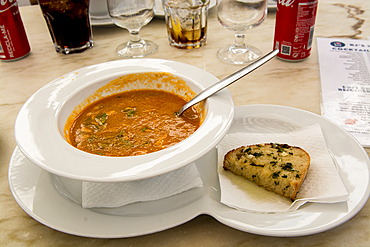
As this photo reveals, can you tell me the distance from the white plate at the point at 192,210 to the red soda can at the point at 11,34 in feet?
3.31

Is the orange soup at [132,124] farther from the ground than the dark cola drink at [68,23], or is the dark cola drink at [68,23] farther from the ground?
the dark cola drink at [68,23]

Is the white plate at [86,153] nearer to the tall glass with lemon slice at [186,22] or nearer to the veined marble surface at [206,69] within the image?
the veined marble surface at [206,69]

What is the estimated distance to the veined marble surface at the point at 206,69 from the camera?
839 mm

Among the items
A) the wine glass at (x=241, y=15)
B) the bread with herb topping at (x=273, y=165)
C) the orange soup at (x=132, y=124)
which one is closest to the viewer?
the bread with herb topping at (x=273, y=165)

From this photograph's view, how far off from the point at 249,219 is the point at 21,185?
0.67 meters

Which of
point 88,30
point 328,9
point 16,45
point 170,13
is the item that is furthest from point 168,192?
point 328,9

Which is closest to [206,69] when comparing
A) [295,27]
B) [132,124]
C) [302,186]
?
[295,27]

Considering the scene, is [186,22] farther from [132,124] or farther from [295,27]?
[132,124]

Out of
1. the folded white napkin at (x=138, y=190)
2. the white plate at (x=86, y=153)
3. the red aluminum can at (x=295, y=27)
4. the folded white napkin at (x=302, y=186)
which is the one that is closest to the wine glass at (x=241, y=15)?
the red aluminum can at (x=295, y=27)

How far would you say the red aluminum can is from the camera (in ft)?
4.75

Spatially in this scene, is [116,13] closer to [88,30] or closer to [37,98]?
[88,30]

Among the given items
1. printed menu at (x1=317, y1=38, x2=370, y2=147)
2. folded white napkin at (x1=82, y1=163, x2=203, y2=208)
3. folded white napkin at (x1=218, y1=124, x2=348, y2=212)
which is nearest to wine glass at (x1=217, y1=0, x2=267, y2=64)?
printed menu at (x1=317, y1=38, x2=370, y2=147)

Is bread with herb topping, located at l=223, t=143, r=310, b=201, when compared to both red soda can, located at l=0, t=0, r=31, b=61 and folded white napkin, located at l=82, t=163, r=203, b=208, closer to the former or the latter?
folded white napkin, located at l=82, t=163, r=203, b=208

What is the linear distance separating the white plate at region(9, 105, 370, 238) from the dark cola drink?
38.6 inches
